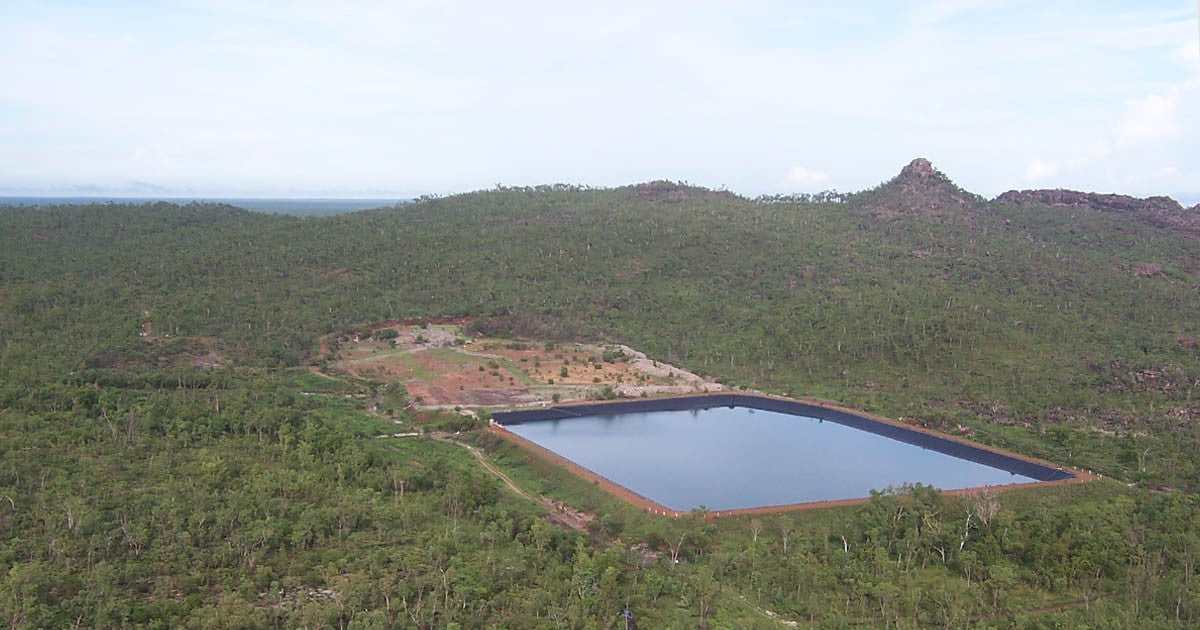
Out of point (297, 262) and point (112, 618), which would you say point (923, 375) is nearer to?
point (112, 618)

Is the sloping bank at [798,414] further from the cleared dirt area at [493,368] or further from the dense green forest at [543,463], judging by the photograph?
the cleared dirt area at [493,368]

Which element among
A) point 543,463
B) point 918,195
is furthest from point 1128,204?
point 543,463

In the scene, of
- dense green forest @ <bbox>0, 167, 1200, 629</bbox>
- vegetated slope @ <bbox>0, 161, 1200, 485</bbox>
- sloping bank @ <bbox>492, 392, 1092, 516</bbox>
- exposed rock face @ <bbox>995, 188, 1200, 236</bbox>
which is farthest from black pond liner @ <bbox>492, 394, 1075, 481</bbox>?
exposed rock face @ <bbox>995, 188, 1200, 236</bbox>

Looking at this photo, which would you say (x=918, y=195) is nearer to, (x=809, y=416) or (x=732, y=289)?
(x=732, y=289)

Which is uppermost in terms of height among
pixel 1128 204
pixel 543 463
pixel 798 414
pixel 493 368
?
pixel 1128 204

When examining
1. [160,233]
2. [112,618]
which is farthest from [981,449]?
[160,233]

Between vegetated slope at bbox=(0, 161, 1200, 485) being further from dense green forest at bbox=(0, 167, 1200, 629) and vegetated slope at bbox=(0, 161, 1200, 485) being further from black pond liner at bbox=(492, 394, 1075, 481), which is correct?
black pond liner at bbox=(492, 394, 1075, 481)
